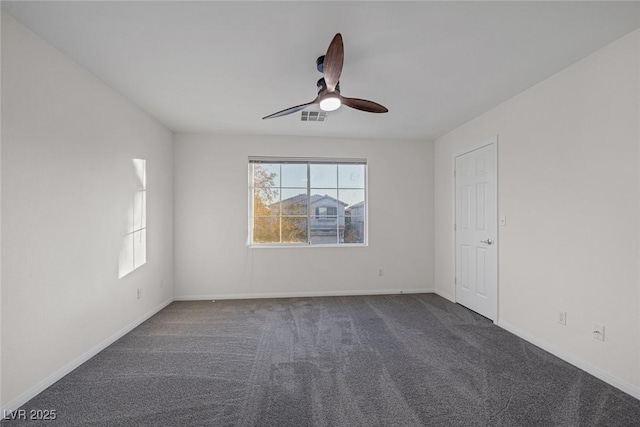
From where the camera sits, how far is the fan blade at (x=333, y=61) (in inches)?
68.2

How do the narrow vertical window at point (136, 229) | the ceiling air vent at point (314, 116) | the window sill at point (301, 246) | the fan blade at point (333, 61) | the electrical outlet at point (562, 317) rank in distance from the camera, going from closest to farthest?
the fan blade at point (333, 61) < the electrical outlet at point (562, 317) < the narrow vertical window at point (136, 229) < the ceiling air vent at point (314, 116) < the window sill at point (301, 246)

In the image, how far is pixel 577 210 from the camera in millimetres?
2459

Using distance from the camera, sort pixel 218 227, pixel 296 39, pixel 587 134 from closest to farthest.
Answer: pixel 296 39, pixel 587 134, pixel 218 227

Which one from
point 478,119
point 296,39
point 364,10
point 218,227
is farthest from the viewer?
point 218,227

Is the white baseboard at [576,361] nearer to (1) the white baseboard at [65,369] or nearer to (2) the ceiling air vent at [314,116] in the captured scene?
(2) the ceiling air vent at [314,116]

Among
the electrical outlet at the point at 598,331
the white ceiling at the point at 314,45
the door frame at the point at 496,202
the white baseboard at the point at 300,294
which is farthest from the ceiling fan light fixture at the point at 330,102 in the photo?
the white baseboard at the point at 300,294

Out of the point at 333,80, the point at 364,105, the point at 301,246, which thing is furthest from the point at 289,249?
the point at 333,80

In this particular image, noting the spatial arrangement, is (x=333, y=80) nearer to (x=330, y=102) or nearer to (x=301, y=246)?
(x=330, y=102)

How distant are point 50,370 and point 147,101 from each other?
2554mm

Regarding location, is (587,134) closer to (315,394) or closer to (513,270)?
(513,270)

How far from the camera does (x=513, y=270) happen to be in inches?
125

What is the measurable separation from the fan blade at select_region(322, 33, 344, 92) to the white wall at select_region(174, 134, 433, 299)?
2581mm

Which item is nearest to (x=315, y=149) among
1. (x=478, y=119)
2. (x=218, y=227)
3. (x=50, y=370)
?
(x=218, y=227)

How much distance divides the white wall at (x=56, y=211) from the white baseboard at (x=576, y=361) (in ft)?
13.2
